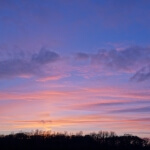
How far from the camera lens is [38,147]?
587 feet

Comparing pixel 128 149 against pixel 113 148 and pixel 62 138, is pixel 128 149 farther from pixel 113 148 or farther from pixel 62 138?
pixel 62 138

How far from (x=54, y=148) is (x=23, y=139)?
13.9m

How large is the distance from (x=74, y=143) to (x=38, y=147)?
57.9 feet

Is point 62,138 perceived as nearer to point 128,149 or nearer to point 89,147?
point 89,147

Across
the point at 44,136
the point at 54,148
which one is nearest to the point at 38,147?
the point at 54,148

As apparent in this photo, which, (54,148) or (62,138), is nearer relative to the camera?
(54,148)

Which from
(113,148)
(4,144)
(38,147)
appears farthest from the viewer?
(113,148)

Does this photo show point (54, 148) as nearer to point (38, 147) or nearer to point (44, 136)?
point (38, 147)

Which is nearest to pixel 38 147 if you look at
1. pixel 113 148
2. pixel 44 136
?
pixel 44 136

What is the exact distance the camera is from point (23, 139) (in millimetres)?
181500

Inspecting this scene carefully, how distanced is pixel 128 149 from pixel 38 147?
45.3 meters

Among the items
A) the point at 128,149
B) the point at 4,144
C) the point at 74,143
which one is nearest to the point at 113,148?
the point at 128,149

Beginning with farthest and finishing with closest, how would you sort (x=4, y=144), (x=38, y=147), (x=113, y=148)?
(x=113, y=148) → (x=38, y=147) → (x=4, y=144)

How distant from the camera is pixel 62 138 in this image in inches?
7810
